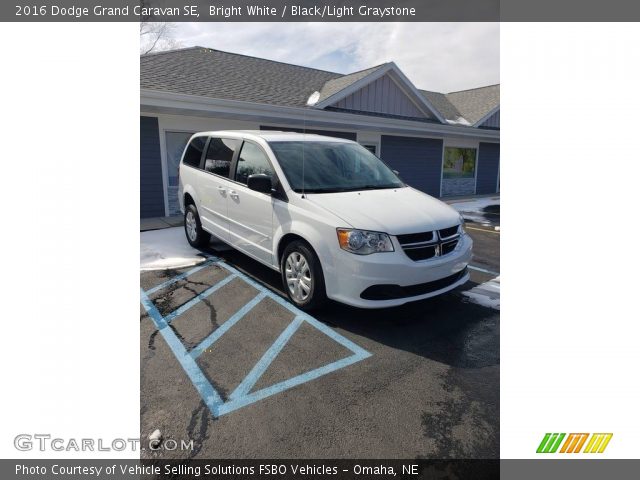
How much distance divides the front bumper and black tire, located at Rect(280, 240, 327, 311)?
0.33 feet

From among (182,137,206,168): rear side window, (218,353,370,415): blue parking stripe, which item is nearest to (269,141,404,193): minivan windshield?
(218,353,370,415): blue parking stripe

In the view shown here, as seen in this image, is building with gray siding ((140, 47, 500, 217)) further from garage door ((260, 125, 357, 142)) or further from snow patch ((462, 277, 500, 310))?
snow patch ((462, 277, 500, 310))

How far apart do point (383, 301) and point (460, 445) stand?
1423 millimetres

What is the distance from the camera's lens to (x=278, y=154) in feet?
14.5

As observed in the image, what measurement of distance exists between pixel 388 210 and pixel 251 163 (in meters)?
1.95

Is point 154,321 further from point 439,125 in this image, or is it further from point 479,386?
point 439,125

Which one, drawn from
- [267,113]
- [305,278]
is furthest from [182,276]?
[267,113]

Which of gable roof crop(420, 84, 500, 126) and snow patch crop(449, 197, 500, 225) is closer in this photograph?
snow patch crop(449, 197, 500, 225)

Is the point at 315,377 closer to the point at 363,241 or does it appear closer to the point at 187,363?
the point at 187,363

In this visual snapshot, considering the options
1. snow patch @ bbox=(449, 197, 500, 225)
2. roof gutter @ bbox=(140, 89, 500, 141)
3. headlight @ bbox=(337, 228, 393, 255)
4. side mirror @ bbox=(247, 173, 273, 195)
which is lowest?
snow patch @ bbox=(449, 197, 500, 225)

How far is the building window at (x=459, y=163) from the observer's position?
15984mm

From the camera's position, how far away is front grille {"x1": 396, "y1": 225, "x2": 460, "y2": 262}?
3494 millimetres

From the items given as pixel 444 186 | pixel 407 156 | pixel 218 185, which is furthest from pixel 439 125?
pixel 218 185

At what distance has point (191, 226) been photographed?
6406 millimetres
